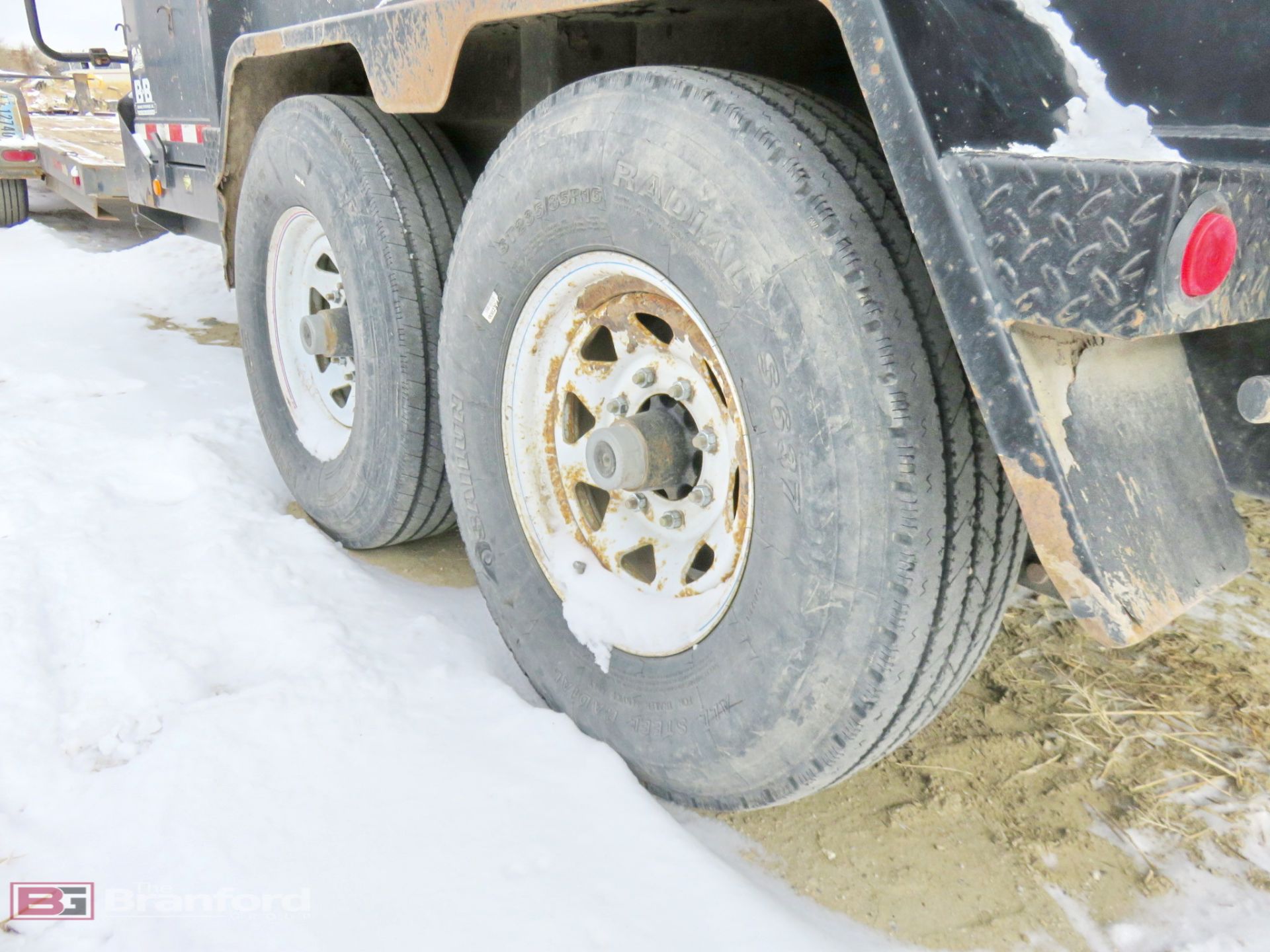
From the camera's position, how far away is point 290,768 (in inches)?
67.3

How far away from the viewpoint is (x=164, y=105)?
405 cm

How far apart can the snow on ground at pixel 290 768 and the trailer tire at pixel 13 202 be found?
6890mm

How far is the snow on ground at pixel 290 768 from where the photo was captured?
1451mm

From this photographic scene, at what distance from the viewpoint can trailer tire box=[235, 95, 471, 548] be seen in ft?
7.50

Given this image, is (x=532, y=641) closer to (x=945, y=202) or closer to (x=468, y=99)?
(x=945, y=202)

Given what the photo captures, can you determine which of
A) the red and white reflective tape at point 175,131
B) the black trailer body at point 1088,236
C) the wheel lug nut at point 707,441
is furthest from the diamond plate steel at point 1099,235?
the red and white reflective tape at point 175,131

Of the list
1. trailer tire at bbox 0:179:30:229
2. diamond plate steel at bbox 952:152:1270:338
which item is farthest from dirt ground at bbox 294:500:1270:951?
trailer tire at bbox 0:179:30:229

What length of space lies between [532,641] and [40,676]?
3.27 ft

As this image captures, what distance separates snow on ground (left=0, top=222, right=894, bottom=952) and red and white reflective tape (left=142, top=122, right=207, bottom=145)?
1.63 meters

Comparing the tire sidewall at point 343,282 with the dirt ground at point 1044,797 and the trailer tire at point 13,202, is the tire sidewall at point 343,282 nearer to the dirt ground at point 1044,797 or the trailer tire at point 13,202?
the dirt ground at point 1044,797

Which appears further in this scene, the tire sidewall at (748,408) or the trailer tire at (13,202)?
the trailer tire at (13,202)

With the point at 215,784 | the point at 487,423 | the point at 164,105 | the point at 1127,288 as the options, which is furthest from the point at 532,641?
the point at 164,105

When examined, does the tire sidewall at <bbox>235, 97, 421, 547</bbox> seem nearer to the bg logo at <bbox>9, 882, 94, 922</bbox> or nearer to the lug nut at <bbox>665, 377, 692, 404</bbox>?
the lug nut at <bbox>665, 377, 692, 404</bbox>

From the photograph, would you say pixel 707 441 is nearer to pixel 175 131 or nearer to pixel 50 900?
pixel 50 900
